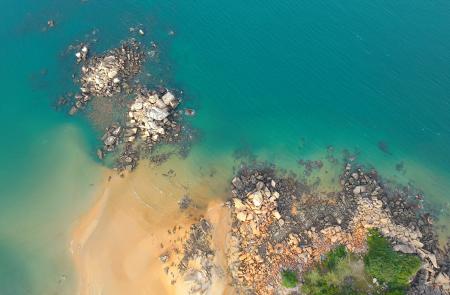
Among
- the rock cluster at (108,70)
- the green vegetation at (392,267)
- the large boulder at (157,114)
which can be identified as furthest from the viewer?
the rock cluster at (108,70)

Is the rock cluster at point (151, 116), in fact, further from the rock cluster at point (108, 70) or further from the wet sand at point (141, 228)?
the wet sand at point (141, 228)

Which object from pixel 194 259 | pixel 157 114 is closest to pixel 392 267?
pixel 194 259

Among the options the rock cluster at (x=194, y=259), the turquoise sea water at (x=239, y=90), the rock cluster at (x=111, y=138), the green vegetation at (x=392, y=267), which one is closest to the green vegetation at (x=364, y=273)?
the green vegetation at (x=392, y=267)

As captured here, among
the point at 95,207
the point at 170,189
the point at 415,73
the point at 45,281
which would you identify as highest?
the point at 415,73

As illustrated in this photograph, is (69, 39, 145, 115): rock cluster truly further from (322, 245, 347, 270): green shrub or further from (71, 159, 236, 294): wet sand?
(322, 245, 347, 270): green shrub

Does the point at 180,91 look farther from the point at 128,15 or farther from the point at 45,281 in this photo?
the point at 45,281

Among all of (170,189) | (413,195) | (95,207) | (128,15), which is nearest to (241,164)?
(170,189)
